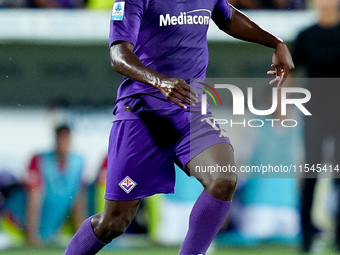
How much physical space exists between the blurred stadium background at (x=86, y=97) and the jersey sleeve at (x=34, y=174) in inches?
3.7

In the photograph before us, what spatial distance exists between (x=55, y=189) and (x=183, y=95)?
171 inches

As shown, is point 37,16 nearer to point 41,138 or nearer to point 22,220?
point 41,138

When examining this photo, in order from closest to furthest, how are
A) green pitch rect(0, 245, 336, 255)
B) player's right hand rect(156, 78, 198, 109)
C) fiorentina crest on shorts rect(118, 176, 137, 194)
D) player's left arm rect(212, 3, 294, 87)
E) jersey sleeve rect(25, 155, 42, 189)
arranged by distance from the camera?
1. player's right hand rect(156, 78, 198, 109)
2. fiorentina crest on shorts rect(118, 176, 137, 194)
3. player's left arm rect(212, 3, 294, 87)
4. green pitch rect(0, 245, 336, 255)
5. jersey sleeve rect(25, 155, 42, 189)

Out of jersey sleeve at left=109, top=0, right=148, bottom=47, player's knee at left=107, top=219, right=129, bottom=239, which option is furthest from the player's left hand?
player's knee at left=107, top=219, right=129, bottom=239

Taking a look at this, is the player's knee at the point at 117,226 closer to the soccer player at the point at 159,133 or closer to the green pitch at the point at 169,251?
the soccer player at the point at 159,133

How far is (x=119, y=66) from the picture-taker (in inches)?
152

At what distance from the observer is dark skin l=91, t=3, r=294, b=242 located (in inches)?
143

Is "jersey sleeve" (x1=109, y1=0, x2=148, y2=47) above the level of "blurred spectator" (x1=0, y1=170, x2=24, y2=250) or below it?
above

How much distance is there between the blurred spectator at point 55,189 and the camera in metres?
7.69

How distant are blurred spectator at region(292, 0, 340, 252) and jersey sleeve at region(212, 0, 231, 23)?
89.3 inches

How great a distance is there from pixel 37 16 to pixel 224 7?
3.81m

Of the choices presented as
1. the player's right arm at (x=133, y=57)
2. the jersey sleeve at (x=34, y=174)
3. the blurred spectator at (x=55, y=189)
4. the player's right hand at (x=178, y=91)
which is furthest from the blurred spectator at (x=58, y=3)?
the player's right hand at (x=178, y=91)

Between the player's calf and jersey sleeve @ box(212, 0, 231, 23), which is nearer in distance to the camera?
the player's calf

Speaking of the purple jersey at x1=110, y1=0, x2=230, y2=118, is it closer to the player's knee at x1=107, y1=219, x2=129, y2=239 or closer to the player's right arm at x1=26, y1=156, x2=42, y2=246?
the player's knee at x1=107, y1=219, x2=129, y2=239
